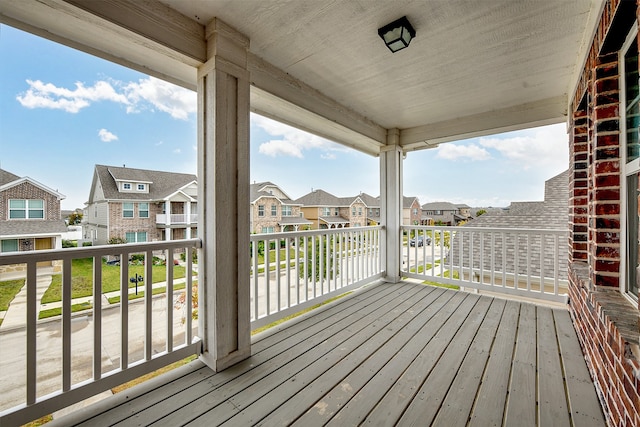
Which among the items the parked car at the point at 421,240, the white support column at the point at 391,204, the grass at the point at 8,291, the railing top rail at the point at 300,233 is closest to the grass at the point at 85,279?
the grass at the point at 8,291

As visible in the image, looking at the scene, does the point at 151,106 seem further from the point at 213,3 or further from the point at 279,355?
the point at 279,355

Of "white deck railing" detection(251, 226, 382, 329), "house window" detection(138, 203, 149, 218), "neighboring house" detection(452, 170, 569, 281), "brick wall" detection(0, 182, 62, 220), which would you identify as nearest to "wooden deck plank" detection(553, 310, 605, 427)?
"neighboring house" detection(452, 170, 569, 281)

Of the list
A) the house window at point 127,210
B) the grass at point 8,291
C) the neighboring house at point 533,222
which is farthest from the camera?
the neighboring house at point 533,222

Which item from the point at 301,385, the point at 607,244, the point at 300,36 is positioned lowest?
the point at 301,385

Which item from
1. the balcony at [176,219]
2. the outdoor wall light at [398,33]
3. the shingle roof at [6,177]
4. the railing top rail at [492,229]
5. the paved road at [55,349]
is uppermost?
the outdoor wall light at [398,33]

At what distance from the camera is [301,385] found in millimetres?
1745

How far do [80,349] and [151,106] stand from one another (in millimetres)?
1691

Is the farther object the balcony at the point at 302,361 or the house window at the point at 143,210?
the house window at the point at 143,210

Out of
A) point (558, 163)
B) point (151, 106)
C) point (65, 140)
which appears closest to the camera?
point (65, 140)

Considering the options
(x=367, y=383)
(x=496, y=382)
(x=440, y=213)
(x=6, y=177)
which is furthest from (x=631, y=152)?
(x=6, y=177)

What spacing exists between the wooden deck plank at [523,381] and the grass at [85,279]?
7.74ft

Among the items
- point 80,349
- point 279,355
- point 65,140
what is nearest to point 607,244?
point 279,355

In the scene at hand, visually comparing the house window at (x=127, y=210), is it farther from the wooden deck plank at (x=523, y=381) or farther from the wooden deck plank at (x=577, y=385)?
the wooden deck plank at (x=577, y=385)

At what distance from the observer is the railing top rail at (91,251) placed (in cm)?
134
